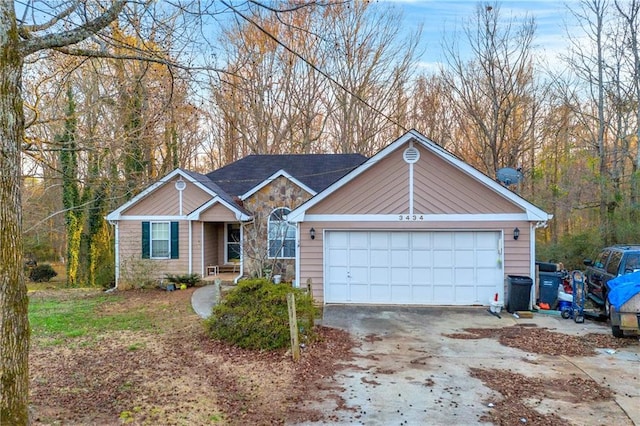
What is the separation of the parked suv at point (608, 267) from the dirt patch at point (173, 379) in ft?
21.8

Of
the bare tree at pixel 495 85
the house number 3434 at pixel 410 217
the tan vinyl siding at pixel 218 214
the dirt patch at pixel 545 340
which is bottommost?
the dirt patch at pixel 545 340

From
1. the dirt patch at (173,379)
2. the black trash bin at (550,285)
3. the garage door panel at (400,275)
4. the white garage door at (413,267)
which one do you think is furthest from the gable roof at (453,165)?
the dirt patch at (173,379)

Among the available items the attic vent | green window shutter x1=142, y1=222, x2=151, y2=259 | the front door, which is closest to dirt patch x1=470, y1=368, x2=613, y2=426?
the attic vent

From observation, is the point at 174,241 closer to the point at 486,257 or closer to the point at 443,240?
the point at 443,240

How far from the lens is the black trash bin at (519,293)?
10094 mm

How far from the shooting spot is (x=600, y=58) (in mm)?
17094

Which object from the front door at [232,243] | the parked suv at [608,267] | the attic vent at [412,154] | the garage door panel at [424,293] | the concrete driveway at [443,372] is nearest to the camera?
the concrete driveway at [443,372]

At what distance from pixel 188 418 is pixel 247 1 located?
4936 mm

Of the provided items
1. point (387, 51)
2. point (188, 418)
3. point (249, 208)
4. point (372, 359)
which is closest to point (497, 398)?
point (372, 359)

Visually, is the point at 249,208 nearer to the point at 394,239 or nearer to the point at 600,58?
the point at 394,239

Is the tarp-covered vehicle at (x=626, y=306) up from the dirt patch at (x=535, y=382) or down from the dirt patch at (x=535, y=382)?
up

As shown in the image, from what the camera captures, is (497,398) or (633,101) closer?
(497,398)

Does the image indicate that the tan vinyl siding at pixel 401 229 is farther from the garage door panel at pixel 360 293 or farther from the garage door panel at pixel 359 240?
the garage door panel at pixel 360 293

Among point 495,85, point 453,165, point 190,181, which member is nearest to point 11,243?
point 453,165
